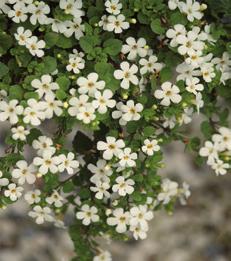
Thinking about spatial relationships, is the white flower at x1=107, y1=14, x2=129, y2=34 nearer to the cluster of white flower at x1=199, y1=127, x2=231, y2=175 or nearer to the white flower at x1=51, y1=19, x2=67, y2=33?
the white flower at x1=51, y1=19, x2=67, y2=33

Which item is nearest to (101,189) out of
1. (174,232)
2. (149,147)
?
(149,147)

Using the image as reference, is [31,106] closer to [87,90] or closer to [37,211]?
[87,90]

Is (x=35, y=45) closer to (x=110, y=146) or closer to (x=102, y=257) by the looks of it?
(x=110, y=146)

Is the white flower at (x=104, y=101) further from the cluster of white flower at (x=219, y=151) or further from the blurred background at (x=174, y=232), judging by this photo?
the blurred background at (x=174, y=232)

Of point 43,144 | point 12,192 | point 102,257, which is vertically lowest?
point 102,257

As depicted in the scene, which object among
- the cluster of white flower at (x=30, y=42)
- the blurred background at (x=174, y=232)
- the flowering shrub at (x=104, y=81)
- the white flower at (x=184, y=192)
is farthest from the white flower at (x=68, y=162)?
the blurred background at (x=174, y=232)

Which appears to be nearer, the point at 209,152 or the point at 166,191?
the point at 209,152
